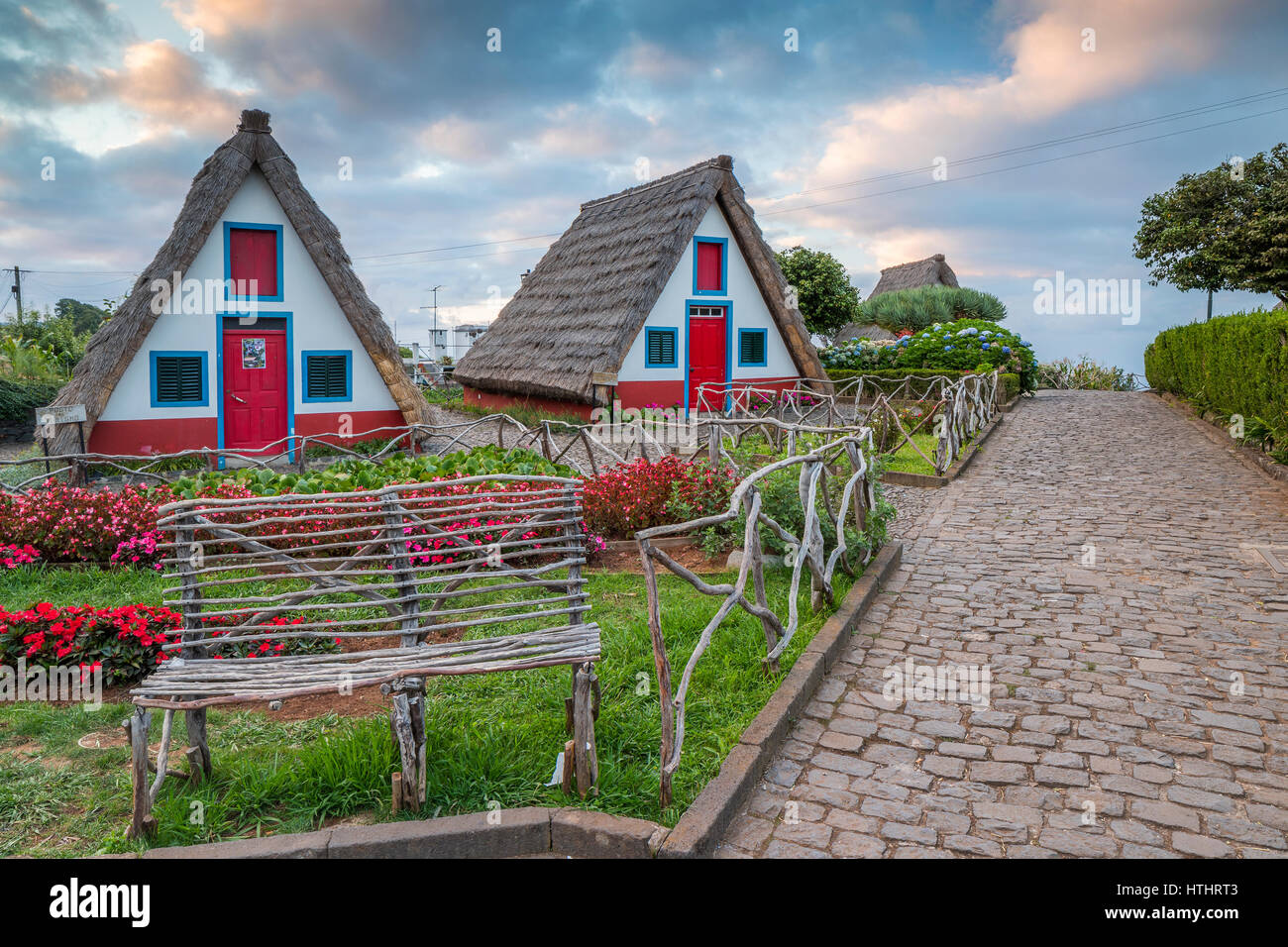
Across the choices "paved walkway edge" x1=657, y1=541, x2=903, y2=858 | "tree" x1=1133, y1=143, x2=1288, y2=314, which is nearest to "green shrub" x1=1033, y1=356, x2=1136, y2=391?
"tree" x1=1133, y1=143, x2=1288, y2=314

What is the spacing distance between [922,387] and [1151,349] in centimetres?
1055

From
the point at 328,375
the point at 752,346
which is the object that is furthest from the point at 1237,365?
the point at 328,375

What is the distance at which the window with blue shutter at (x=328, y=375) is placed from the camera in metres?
13.2

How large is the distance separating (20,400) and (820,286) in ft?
71.4

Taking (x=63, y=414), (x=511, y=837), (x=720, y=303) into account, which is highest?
(x=720, y=303)

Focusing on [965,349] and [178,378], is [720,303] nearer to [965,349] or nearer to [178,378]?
[965,349]

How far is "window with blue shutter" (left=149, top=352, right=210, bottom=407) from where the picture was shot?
12156 mm

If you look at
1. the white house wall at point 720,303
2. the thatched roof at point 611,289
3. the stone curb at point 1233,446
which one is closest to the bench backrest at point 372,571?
the stone curb at point 1233,446

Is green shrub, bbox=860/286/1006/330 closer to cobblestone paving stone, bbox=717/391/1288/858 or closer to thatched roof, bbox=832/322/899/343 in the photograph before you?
thatched roof, bbox=832/322/899/343

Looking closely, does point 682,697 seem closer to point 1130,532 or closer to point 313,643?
point 313,643

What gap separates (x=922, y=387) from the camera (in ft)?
63.1

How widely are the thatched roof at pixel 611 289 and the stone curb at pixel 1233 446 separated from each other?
23.1ft

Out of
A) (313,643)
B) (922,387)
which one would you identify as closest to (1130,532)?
(313,643)

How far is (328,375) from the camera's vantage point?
13.4 meters
